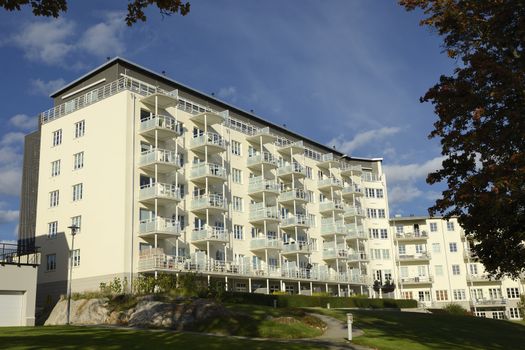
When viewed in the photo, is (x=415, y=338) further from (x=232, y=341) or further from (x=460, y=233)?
(x=460, y=233)

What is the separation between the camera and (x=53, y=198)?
159ft

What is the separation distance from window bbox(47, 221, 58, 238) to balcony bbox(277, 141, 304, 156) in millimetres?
25334

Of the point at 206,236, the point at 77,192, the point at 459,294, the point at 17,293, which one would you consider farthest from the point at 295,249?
the point at 459,294

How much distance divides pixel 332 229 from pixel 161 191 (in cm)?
2914

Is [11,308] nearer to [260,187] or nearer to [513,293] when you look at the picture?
[260,187]

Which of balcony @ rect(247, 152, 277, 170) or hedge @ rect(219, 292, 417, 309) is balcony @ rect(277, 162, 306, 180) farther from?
hedge @ rect(219, 292, 417, 309)

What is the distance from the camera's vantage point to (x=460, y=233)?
83.3 metres

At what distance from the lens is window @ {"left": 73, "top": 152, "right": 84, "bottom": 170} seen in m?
47.0

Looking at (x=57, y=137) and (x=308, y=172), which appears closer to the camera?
(x=57, y=137)

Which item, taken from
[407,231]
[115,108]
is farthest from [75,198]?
[407,231]

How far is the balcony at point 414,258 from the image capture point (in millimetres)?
81188

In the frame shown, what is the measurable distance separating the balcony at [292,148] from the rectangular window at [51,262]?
2668 centimetres

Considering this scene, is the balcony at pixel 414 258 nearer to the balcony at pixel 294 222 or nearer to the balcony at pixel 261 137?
the balcony at pixel 294 222

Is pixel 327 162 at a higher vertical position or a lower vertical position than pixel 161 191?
higher
